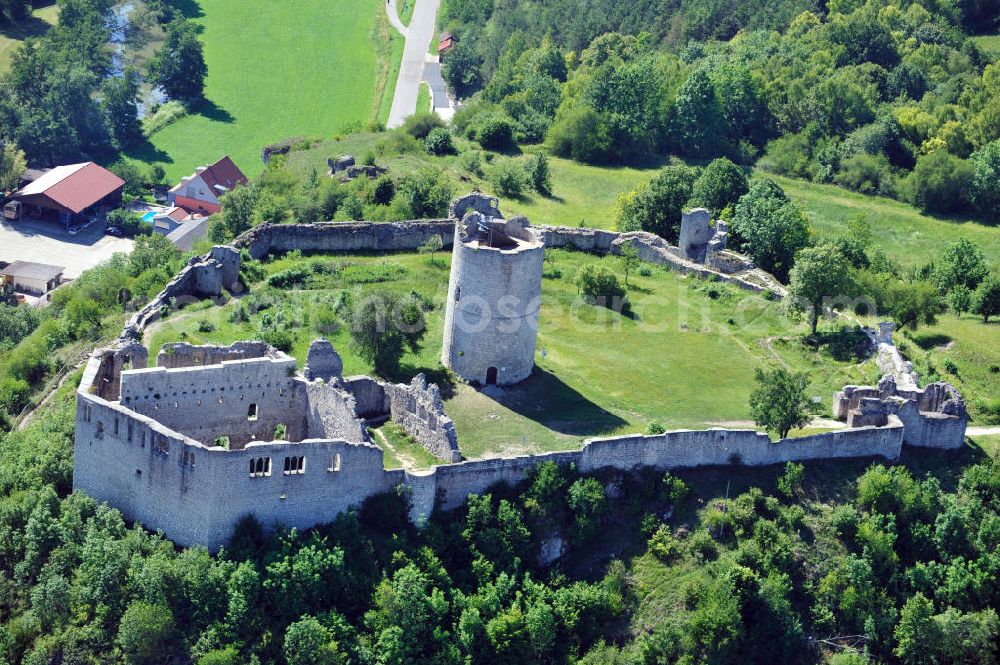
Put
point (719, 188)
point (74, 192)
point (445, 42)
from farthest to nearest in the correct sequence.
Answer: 1. point (445, 42)
2. point (74, 192)
3. point (719, 188)

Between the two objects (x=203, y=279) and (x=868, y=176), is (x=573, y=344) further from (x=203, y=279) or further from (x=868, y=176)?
(x=868, y=176)

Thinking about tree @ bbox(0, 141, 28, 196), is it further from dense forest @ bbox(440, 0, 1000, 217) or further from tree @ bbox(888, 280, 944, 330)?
tree @ bbox(888, 280, 944, 330)

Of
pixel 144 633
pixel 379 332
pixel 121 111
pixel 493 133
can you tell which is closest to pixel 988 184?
pixel 493 133

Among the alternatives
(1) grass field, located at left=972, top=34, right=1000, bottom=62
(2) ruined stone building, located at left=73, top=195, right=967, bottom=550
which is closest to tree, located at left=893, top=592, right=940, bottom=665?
(2) ruined stone building, located at left=73, top=195, right=967, bottom=550

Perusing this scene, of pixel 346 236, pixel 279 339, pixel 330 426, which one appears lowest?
pixel 330 426

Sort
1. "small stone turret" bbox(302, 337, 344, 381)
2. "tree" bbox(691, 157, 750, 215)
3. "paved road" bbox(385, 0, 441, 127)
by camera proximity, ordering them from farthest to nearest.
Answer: "paved road" bbox(385, 0, 441, 127), "tree" bbox(691, 157, 750, 215), "small stone turret" bbox(302, 337, 344, 381)
